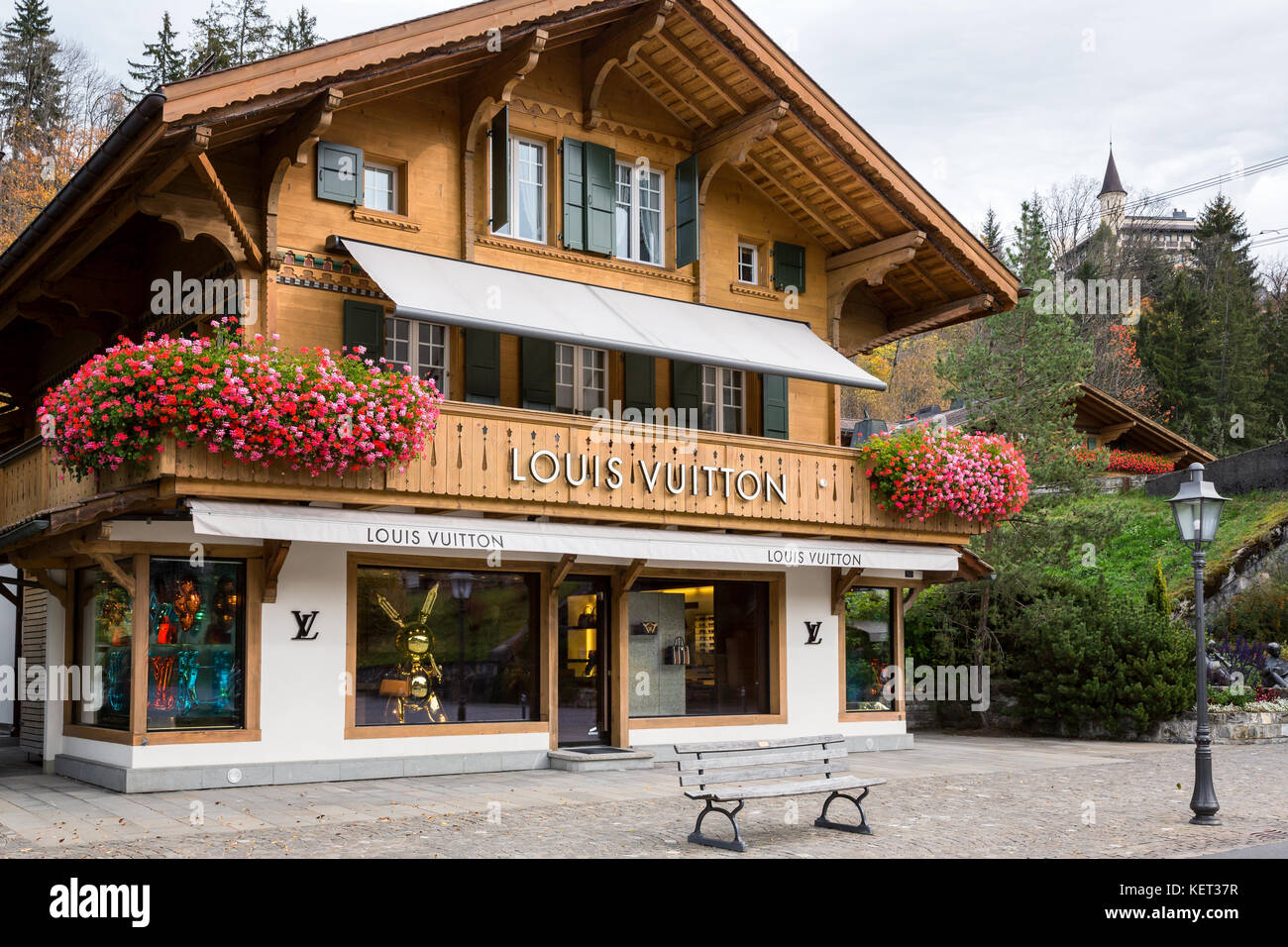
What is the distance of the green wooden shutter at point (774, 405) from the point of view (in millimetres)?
19625

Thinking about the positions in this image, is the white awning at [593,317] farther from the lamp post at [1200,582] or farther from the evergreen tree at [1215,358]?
the evergreen tree at [1215,358]

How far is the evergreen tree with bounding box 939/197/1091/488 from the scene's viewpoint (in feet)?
75.7

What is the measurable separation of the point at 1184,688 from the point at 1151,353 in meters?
30.8

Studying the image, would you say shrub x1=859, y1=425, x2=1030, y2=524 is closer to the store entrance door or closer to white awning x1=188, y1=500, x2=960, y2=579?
white awning x1=188, y1=500, x2=960, y2=579

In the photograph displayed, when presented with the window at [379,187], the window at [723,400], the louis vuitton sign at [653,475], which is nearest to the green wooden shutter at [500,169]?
the window at [379,187]

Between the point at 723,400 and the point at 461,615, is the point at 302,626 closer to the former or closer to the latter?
the point at 461,615

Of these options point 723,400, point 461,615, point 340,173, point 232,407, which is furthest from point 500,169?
point 461,615

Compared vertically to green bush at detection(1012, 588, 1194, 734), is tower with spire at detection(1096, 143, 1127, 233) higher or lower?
higher

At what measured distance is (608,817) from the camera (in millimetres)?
12297

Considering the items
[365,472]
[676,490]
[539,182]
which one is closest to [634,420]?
[676,490]

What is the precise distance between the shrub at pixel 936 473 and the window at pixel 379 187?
747cm

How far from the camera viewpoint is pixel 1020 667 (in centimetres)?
2270

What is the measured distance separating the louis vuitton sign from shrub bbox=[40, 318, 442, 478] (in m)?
2.08

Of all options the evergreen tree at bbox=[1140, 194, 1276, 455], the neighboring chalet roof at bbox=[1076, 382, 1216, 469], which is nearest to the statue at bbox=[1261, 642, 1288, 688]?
the neighboring chalet roof at bbox=[1076, 382, 1216, 469]
